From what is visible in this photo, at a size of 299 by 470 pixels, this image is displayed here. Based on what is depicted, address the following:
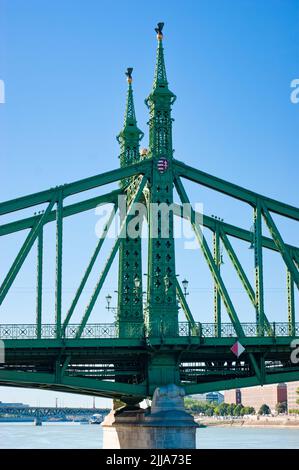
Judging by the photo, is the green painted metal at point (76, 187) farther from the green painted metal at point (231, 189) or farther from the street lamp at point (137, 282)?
the street lamp at point (137, 282)

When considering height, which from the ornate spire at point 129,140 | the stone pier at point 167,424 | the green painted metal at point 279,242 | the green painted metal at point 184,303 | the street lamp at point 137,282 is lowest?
the stone pier at point 167,424

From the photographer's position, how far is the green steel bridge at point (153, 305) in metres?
55.5

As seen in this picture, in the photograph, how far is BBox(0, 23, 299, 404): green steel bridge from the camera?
55.5 m

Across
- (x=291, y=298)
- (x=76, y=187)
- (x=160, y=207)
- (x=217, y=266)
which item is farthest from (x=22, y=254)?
(x=291, y=298)

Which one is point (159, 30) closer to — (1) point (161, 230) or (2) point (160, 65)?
(2) point (160, 65)

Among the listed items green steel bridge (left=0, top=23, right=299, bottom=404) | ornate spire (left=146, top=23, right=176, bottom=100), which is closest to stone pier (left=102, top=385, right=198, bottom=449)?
green steel bridge (left=0, top=23, right=299, bottom=404)

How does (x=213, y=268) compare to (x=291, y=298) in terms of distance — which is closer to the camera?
(x=213, y=268)

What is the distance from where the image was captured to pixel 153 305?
58.2 m

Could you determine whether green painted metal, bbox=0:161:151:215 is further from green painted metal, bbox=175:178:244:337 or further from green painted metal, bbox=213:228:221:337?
green painted metal, bbox=213:228:221:337

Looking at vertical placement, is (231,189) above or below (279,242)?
above

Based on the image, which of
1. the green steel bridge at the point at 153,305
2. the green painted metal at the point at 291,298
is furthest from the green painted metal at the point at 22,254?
the green painted metal at the point at 291,298

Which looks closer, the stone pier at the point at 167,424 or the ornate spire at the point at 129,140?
the stone pier at the point at 167,424

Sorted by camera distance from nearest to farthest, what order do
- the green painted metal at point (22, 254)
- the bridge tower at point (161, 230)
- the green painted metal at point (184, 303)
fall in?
the green painted metal at point (22, 254), the bridge tower at point (161, 230), the green painted metal at point (184, 303)
